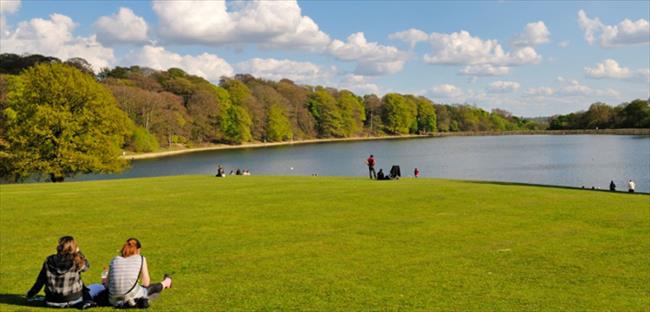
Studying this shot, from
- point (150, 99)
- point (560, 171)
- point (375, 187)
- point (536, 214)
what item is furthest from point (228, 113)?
point (536, 214)

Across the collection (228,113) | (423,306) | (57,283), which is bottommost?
(423,306)

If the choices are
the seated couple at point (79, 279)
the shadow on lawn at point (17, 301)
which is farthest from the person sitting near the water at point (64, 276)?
the shadow on lawn at point (17, 301)

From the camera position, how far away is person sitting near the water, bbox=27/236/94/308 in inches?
395

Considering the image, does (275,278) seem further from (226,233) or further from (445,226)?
(445,226)

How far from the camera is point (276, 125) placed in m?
171

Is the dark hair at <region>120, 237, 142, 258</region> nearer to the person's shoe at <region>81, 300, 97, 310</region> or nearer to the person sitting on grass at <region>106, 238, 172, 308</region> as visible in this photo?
the person sitting on grass at <region>106, 238, 172, 308</region>

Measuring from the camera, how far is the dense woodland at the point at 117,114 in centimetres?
5053

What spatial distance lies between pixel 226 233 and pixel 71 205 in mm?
9586

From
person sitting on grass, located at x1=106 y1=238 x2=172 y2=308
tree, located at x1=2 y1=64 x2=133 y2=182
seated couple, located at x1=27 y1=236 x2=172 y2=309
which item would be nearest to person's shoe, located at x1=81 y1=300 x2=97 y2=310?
seated couple, located at x1=27 y1=236 x2=172 y2=309

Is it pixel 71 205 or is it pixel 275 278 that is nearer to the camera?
pixel 275 278

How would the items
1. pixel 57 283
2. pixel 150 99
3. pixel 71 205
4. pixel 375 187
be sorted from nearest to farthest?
pixel 57 283 → pixel 71 205 → pixel 375 187 → pixel 150 99

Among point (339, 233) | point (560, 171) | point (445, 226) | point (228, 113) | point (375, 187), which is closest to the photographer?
point (339, 233)

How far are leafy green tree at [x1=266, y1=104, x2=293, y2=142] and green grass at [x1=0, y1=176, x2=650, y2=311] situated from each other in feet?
470

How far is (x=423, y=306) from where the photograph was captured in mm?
10742
